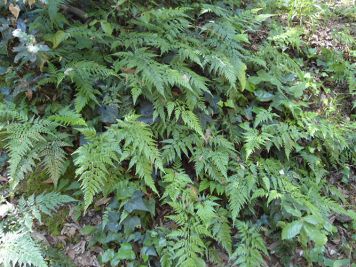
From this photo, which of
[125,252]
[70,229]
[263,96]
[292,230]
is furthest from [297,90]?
[70,229]

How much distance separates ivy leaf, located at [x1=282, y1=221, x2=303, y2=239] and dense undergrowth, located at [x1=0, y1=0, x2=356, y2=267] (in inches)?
0.5

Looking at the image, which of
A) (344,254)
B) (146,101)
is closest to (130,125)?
(146,101)

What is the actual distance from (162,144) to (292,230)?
171 centimetres

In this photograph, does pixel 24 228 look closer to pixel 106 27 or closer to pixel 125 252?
pixel 125 252

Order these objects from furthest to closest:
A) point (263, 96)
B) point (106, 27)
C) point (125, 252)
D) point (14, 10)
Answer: point (263, 96), point (106, 27), point (14, 10), point (125, 252)

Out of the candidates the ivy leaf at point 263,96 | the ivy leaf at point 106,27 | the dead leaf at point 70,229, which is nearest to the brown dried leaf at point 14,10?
the ivy leaf at point 106,27

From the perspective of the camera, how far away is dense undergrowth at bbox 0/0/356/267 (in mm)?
3615

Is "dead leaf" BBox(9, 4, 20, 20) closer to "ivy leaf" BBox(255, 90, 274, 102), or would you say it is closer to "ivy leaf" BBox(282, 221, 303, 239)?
"ivy leaf" BBox(255, 90, 274, 102)

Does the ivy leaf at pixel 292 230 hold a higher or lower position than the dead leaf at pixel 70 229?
higher

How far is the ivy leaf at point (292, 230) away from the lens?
11.8 ft

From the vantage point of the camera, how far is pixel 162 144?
4160 millimetres

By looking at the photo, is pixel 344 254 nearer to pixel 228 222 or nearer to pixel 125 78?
pixel 228 222

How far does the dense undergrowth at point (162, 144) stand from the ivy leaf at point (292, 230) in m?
0.01

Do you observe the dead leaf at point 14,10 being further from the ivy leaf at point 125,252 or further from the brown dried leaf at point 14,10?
the ivy leaf at point 125,252
